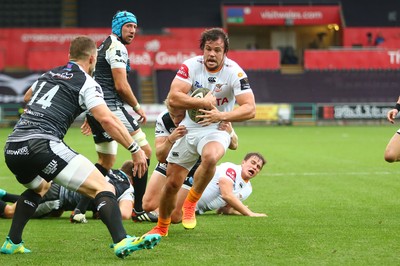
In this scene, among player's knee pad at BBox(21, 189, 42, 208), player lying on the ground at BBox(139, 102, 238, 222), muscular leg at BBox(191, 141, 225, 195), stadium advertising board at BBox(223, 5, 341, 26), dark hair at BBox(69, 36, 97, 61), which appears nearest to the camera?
dark hair at BBox(69, 36, 97, 61)

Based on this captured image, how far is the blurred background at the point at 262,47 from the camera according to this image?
36406 millimetres

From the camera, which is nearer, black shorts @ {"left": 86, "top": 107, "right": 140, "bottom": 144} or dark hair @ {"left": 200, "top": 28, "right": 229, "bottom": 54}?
dark hair @ {"left": 200, "top": 28, "right": 229, "bottom": 54}

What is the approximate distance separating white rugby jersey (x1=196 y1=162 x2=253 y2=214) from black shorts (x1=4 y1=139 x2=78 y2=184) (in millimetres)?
3394

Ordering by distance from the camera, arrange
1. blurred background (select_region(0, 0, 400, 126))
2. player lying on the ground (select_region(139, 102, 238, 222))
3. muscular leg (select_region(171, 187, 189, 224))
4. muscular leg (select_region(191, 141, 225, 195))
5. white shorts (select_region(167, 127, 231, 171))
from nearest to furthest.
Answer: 1. muscular leg (select_region(191, 141, 225, 195))
2. white shorts (select_region(167, 127, 231, 171))
3. muscular leg (select_region(171, 187, 189, 224))
4. player lying on the ground (select_region(139, 102, 238, 222))
5. blurred background (select_region(0, 0, 400, 126))

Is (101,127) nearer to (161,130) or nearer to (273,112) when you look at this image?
(161,130)

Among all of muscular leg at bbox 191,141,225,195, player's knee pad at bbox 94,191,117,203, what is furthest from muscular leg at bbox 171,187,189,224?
player's knee pad at bbox 94,191,117,203

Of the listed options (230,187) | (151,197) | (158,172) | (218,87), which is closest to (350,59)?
(158,172)

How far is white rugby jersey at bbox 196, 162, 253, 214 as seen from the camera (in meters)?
10.2

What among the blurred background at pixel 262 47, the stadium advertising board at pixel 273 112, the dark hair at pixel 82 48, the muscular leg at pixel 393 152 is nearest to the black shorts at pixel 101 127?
the dark hair at pixel 82 48

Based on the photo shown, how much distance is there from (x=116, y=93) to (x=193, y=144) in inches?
81.4

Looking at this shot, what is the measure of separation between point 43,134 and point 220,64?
2062mm

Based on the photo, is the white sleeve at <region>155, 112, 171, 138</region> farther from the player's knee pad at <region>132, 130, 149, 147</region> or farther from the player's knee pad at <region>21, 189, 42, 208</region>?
the player's knee pad at <region>21, 189, 42, 208</region>

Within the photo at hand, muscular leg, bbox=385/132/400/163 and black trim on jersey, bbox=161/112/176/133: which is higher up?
black trim on jersey, bbox=161/112/176/133

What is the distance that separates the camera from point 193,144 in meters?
8.35
